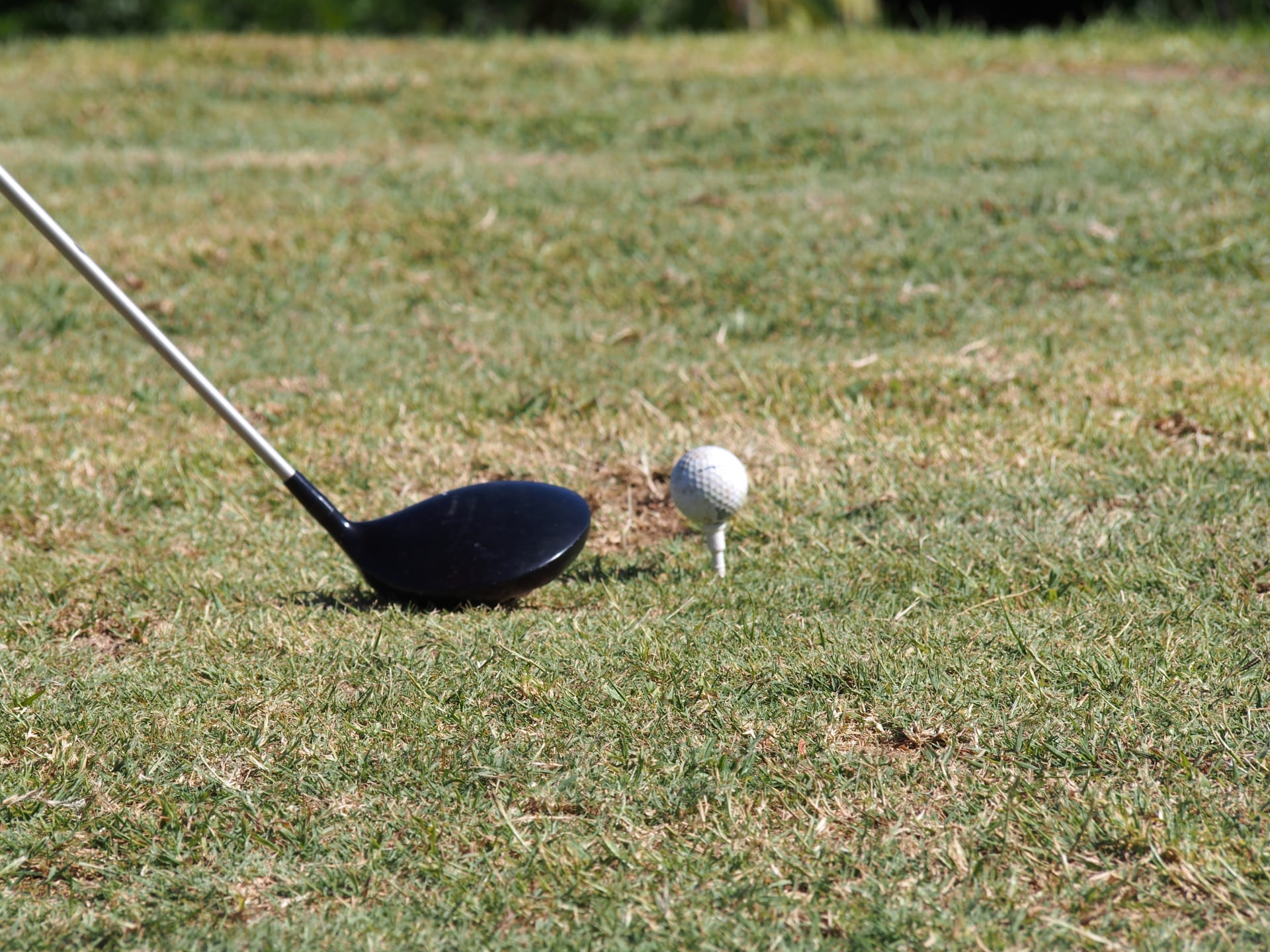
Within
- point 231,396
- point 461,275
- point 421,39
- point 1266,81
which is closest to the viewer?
point 231,396

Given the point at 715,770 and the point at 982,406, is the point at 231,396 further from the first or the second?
the point at 715,770

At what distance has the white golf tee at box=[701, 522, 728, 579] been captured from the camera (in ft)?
12.0

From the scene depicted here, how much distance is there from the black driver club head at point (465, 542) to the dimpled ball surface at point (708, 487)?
0.88 ft

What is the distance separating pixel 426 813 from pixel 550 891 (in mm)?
362

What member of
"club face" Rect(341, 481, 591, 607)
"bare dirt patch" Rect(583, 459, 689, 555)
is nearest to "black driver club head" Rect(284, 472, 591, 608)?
"club face" Rect(341, 481, 591, 607)

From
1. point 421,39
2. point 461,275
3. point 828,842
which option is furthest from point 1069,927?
point 421,39

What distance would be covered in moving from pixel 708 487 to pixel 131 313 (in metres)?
1.57

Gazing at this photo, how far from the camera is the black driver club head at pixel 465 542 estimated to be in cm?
346

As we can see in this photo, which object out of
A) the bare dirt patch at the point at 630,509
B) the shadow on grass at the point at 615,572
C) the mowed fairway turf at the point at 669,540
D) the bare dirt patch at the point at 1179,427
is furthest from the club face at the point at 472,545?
the bare dirt patch at the point at 1179,427

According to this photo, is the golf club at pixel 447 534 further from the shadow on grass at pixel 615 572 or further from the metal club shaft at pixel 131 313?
→ the shadow on grass at pixel 615 572

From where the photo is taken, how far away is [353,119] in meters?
9.87

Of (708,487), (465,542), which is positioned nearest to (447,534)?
(465,542)

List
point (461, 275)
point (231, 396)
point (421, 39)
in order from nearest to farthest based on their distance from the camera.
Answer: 1. point (231, 396)
2. point (461, 275)
3. point (421, 39)

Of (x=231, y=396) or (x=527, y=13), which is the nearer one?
(x=231, y=396)
